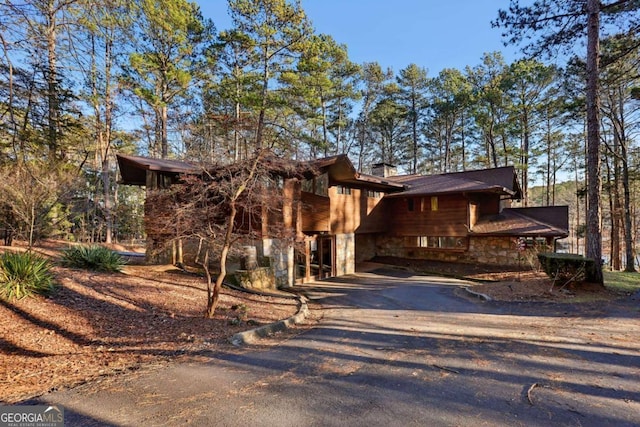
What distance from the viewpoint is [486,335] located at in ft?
20.2

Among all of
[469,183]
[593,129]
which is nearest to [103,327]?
[593,129]

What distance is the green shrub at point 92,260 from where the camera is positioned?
10.2m

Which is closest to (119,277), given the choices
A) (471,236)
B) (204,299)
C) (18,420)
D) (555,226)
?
(204,299)

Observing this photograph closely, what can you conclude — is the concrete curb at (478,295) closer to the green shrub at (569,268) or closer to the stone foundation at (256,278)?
the green shrub at (569,268)

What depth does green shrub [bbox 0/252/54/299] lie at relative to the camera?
Answer: 6.36m

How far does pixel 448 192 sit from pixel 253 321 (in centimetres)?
1250

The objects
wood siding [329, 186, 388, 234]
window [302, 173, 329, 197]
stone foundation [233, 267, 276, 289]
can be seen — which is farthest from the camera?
wood siding [329, 186, 388, 234]

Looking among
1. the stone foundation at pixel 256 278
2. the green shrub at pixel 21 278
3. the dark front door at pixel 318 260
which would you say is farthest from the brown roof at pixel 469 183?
the green shrub at pixel 21 278

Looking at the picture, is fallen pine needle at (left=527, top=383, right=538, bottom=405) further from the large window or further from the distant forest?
the large window

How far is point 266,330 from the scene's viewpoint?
6.48 meters

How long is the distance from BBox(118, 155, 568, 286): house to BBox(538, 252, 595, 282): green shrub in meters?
4.34

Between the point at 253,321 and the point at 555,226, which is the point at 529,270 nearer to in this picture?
the point at 555,226

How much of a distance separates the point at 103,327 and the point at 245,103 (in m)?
13.4

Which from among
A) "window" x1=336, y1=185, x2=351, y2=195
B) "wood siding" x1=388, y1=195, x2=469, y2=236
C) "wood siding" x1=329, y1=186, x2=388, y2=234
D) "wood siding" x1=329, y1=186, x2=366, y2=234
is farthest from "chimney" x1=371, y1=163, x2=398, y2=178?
"window" x1=336, y1=185, x2=351, y2=195
